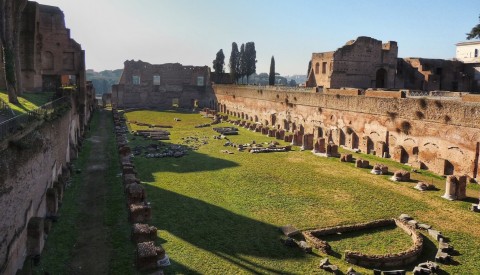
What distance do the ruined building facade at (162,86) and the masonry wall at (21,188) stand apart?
132 ft

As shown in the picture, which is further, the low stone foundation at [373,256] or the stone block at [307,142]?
the stone block at [307,142]

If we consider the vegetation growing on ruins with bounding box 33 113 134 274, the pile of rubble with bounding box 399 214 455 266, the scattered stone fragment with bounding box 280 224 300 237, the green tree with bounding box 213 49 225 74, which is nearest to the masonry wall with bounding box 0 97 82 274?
the vegetation growing on ruins with bounding box 33 113 134 274

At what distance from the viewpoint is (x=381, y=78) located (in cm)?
3806

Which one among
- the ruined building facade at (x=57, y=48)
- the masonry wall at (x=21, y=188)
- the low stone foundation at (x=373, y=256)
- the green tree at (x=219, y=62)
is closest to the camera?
the masonry wall at (x=21, y=188)

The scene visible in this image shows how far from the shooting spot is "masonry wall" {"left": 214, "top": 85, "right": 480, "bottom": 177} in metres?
16.9

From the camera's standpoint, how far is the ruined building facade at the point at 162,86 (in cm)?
5184

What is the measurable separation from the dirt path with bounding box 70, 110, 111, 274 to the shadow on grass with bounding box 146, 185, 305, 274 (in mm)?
1423

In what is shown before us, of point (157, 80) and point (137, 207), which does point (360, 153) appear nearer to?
point (137, 207)

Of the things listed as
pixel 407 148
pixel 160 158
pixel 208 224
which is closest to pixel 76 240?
pixel 208 224

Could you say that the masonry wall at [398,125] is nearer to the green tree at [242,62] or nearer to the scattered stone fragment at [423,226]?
the scattered stone fragment at [423,226]

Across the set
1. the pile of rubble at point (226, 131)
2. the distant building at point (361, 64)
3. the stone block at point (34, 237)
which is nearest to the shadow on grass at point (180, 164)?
the stone block at point (34, 237)

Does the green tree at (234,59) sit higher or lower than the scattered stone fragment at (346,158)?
higher

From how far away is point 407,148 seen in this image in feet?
65.4

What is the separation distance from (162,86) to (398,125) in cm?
3760
